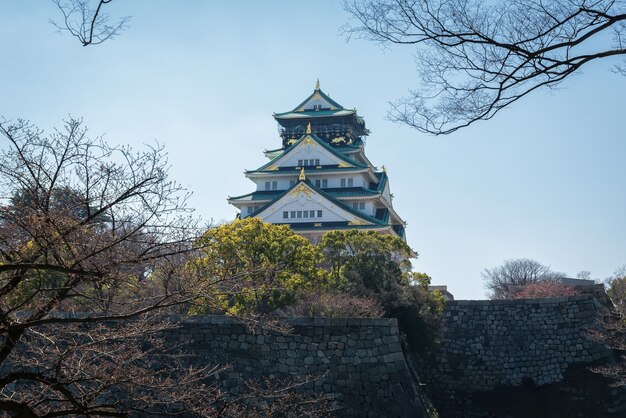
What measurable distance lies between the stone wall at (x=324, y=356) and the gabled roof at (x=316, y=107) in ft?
102

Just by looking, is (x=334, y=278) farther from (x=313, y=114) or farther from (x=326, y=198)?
(x=313, y=114)

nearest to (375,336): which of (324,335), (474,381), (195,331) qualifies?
(324,335)

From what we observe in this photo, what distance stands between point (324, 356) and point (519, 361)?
7.06 m

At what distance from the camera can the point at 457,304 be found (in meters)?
20.0

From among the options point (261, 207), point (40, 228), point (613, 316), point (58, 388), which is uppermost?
point (261, 207)

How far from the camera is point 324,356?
45.5 feet

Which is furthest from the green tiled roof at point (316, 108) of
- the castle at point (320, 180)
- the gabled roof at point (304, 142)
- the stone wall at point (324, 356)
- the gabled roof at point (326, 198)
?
the stone wall at point (324, 356)

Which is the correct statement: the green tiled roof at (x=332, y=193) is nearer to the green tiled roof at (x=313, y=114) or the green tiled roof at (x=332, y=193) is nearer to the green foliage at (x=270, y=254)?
the green tiled roof at (x=313, y=114)

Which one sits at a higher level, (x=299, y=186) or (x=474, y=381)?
(x=299, y=186)

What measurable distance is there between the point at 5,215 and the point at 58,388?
1434 millimetres

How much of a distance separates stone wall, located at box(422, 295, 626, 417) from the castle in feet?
50.2

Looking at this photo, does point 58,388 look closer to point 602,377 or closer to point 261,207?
point 602,377

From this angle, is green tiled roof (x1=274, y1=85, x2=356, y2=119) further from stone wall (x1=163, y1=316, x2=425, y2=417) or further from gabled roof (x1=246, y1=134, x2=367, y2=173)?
stone wall (x1=163, y1=316, x2=425, y2=417)

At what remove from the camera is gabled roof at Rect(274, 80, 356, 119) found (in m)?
44.3
